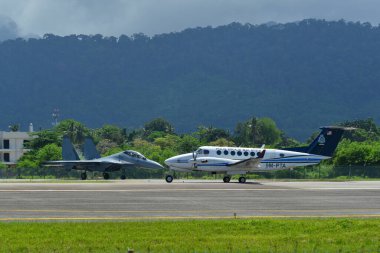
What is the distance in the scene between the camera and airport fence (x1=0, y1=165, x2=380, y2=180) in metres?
69.8

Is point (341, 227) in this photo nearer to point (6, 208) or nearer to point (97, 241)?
point (97, 241)

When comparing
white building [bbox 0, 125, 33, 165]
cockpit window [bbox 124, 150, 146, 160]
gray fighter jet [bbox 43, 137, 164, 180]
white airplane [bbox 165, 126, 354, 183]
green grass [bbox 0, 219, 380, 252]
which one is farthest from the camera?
white building [bbox 0, 125, 33, 165]

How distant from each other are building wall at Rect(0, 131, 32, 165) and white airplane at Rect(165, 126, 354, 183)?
387ft

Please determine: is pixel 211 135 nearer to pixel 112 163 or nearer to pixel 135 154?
pixel 112 163

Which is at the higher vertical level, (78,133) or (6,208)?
(78,133)

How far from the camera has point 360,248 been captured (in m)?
18.3

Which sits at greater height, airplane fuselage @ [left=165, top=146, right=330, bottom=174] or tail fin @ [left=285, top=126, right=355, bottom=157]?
tail fin @ [left=285, top=126, right=355, bottom=157]

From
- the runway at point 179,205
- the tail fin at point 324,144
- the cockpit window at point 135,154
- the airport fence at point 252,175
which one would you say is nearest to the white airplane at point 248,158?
the tail fin at point 324,144

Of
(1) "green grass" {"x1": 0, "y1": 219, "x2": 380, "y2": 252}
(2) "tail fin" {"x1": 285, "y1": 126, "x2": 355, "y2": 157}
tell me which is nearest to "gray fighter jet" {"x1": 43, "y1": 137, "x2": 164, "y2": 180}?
(2) "tail fin" {"x1": 285, "y1": 126, "x2": 355, "y2": 157}

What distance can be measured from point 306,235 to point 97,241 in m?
5.63

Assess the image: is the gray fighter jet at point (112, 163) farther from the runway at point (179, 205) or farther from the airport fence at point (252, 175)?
the runway at point (179, 205)

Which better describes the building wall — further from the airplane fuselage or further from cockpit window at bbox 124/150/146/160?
the airplane fuselage

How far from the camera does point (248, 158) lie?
56.6 meters

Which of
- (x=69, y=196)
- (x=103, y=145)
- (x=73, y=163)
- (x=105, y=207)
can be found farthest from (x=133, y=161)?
(x=103, y=145)
